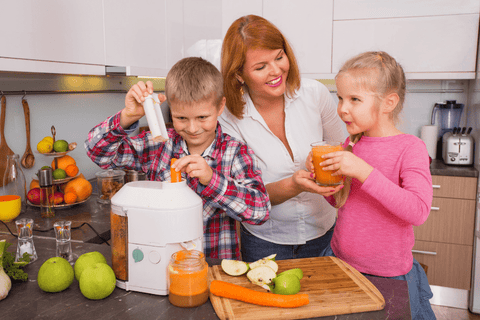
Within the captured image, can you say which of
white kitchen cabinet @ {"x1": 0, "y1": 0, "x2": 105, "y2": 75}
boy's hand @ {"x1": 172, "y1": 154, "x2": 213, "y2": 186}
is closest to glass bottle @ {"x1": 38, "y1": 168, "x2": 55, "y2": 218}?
white kitchen cabinet @ {"x1": 0, "y1": 0, "x2": 105, "y2": 75}

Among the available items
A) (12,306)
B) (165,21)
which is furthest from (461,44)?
(12,306)

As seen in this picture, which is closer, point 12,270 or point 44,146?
point 12,270

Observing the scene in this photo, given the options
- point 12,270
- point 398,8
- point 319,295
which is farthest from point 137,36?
point 398,8

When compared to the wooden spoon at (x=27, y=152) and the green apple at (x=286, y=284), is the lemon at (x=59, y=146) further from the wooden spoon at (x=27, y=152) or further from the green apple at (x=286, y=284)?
the green apple at (x=286, y=284)

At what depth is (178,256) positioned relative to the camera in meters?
0.88

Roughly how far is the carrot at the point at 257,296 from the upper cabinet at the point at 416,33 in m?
2.39

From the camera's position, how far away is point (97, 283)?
87cm

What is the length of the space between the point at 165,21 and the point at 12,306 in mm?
1799

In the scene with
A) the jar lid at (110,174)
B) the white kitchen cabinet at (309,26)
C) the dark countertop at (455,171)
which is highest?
the white kitchen cabinet at (309,26)

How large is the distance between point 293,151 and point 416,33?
69.8 inches

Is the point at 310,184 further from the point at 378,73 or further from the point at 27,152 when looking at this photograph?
the point at 27,152

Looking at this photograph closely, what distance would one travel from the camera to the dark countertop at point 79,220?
4.93 ft

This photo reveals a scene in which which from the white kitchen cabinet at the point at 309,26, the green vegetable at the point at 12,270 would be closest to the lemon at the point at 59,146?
the green vegetable at the point at 12,270

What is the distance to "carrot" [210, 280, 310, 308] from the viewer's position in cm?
84
